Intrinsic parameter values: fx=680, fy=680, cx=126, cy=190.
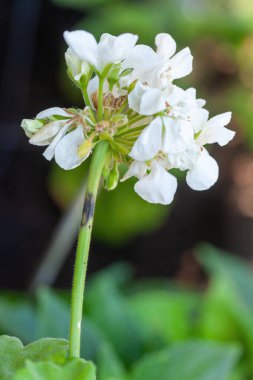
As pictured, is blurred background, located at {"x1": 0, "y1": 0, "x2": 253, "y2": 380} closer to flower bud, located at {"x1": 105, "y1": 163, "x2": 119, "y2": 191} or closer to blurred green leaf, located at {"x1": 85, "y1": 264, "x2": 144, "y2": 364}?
blurred green leaf, located at {"x1": 85, "y1": 264, "x2": 144, "y2": 364}

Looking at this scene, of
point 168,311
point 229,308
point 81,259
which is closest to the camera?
point 81,259

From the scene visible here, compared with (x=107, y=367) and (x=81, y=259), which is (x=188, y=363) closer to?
(x=107, y=367)

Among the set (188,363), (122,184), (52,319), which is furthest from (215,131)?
(122,184)

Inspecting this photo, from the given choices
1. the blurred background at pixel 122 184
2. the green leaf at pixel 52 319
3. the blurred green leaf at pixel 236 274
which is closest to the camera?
the green leaf at pixel 52 319

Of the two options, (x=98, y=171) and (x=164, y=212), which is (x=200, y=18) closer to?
(x=164, y=212)

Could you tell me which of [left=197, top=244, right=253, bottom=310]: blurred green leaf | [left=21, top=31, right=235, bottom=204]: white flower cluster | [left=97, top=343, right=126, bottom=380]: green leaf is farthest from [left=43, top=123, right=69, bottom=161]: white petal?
[left=197, top=244, right=253, bottom=310]: blurred green leaf

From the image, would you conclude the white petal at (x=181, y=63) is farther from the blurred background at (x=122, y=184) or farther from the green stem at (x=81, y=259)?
the blurred background at (x=122, y=184)

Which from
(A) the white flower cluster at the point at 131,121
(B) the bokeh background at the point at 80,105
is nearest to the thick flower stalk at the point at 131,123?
(A) the white flower cluster at the point at 131,121
